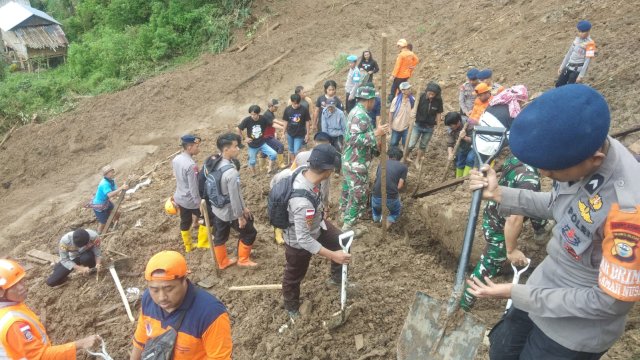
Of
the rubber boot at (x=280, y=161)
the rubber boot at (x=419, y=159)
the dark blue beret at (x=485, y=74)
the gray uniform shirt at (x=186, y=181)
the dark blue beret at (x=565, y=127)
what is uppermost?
the dark blue beret at (x=565, y=127)

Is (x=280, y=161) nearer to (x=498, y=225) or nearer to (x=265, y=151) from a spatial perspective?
(x=265, y=151)

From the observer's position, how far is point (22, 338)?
9.71ft

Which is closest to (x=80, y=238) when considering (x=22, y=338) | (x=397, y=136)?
(x=22, y=338)

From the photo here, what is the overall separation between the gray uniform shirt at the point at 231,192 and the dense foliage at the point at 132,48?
14105 mm

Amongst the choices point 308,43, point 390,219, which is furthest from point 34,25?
point 390,219

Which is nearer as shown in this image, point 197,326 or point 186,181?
point 197,326

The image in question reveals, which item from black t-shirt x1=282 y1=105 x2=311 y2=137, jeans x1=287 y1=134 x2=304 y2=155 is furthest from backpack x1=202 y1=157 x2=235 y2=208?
jeans x1=287 y1=134 x2=304 y2=155

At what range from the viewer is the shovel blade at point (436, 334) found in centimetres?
306

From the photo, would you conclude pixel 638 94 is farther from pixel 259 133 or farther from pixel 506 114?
pixel 259 133

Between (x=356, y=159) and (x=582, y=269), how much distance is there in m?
4.18

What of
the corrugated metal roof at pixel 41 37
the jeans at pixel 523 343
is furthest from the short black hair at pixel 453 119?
the corrugated metal roof at pixel 41 37

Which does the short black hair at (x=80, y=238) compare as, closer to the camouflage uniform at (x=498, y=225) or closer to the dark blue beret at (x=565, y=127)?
the camouflage uniform at (x=498, y=225)

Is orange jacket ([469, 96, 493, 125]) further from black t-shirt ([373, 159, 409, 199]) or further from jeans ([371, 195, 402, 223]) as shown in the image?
jeans ([371, 195, 402, 223])

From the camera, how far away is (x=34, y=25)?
78.5 ft
